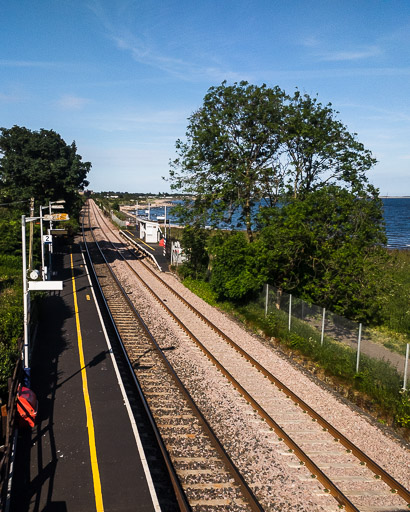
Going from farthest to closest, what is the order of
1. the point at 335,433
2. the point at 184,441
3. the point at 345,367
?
the point at 345,367, the point at 335,433, the point at 184,441

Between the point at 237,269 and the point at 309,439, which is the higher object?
the point at 237,269

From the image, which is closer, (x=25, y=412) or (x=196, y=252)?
(x=25, y=412)

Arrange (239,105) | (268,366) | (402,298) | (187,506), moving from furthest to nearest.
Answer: (239,105) → (402,298) → (268,366) → (187,506)

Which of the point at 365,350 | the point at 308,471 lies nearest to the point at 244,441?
the point at 308,471

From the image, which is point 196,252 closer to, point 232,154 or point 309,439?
point 232,154

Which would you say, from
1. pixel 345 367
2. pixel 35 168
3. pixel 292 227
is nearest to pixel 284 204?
pixel 292 227

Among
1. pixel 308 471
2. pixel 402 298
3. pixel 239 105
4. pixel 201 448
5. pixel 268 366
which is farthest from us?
pixel 239 105

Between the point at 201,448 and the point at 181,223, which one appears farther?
the point at 181,223

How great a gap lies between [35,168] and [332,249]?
2938 cm

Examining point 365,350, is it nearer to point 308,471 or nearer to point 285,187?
point 308,471

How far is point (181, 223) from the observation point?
31.8m

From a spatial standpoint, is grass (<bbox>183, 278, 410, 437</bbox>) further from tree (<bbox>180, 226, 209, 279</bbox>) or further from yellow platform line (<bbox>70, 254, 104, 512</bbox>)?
tree (<bbox>180, 226, 209, 279</bbox>)

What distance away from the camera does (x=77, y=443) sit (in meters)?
10.6

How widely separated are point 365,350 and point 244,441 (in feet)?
27.7
